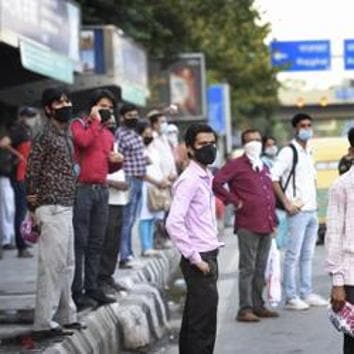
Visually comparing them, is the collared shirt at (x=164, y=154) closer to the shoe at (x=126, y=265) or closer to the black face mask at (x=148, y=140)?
the black face mask at (x=148, y=140)

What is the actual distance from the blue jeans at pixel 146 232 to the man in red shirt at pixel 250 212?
336 cm

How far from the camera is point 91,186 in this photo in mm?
8156

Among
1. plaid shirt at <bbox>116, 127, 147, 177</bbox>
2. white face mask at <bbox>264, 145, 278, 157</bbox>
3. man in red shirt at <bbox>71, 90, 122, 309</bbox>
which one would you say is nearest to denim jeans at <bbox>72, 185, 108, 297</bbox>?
man in red shirt at <bbox>71, 90, 122, 309</bbox>

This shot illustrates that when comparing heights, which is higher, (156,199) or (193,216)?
(193,216)

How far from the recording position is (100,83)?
1980cm

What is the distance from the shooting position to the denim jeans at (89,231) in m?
8.09

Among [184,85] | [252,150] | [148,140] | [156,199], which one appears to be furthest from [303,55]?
[252,150]

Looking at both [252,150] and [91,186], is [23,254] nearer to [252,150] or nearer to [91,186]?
[252,150]

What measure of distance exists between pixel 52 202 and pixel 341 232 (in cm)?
218

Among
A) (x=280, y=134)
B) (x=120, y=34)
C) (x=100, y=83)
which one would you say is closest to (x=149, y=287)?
(x=100, y=83)

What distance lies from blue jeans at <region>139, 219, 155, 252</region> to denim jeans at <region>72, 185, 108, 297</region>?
4647mm

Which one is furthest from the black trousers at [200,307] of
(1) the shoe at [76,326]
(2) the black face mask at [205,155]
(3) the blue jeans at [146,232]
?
(3) the blue jeans at [146,232]

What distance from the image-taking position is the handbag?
13164 millimetres

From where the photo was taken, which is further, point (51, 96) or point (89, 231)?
point (89, 231)
